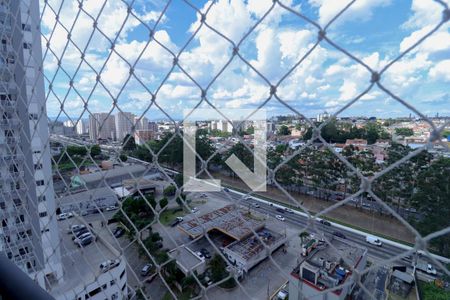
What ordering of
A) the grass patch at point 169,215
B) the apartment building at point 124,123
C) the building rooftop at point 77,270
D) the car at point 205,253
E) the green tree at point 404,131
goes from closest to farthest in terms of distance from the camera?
the green tree at point 404,131 → the apartment building at point 124,123 → the building rooftop at point 77,270 → the car at point 205,253 → the grass patch at point 169,215

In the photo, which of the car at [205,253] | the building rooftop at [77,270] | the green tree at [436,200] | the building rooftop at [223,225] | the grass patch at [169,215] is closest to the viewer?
the building rooftop at [77,270]

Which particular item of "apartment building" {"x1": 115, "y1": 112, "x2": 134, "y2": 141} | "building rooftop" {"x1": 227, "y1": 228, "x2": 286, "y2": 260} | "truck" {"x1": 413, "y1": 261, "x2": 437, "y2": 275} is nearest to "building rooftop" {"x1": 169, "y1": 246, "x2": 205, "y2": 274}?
"building rooftop" {"x1": 227, "y1": 228, "x2": 286, "y2": 260}

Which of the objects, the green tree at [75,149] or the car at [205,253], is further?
the car at [205,253]

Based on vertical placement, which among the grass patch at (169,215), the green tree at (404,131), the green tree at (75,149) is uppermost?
the green tree at (404,131)

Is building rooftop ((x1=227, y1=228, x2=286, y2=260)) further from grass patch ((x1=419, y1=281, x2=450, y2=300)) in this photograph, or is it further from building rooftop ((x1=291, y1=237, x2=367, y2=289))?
grass patch ((x1=419, y1=281, x2=450, y2=300))

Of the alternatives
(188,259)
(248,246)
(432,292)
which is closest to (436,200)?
(432,292)

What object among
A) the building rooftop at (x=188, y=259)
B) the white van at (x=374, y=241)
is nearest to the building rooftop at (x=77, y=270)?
the building rooftop at (x=188, y=259)

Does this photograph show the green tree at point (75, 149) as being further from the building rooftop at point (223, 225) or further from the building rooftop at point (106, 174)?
the building rooftop at point (223, 225)

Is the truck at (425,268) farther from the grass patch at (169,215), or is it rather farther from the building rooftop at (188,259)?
the grass patch at (169,215)

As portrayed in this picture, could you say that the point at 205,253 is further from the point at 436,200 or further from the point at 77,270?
the point at 77,270

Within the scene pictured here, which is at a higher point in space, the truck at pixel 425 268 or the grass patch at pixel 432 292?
the truck at pixel 425 268
